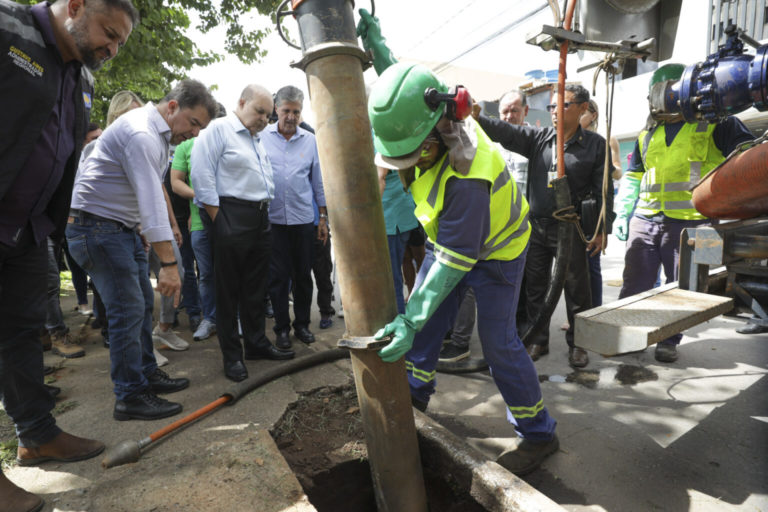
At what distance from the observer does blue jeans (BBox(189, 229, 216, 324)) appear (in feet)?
13.9

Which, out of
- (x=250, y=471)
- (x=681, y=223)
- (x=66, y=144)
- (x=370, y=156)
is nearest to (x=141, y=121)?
(x=66, y=144)

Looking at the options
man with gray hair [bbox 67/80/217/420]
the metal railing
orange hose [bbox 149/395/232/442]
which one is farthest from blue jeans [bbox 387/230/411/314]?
the metal railing

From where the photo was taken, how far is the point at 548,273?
3.77 m

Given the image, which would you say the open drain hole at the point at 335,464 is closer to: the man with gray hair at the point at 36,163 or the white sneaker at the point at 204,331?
the man with gray hair at the point at 36,163

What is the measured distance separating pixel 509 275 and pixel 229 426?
1.67 m

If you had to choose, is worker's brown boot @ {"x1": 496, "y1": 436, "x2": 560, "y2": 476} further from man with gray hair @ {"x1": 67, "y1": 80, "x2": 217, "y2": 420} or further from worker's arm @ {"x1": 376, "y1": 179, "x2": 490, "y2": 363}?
man with gray hair @ {"x1": 67, "y1": 80, "x2": 217, "y2": 420}

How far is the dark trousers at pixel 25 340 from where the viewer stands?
6.63 ft

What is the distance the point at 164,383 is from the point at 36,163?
1642 millimetres

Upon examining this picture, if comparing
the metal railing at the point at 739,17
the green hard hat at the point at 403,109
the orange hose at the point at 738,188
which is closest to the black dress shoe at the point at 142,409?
the green hard hat at the point at 403,109

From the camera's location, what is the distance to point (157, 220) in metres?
2.45

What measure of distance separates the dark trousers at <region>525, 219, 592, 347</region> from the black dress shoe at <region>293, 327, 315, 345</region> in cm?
191

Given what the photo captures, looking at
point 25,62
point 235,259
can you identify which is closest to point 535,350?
point 235,259

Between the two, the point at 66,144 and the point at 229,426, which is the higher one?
the point at 66,144

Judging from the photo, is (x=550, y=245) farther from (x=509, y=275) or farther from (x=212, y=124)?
(x=212, y=124)
